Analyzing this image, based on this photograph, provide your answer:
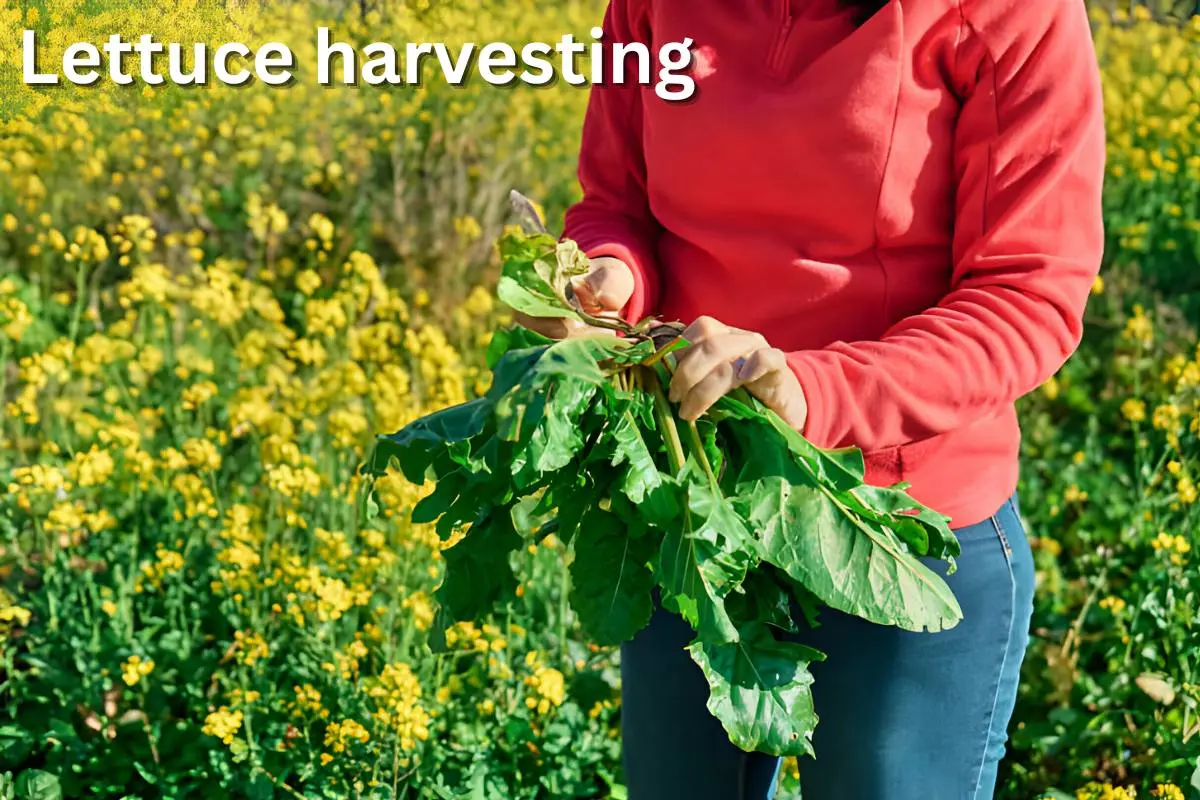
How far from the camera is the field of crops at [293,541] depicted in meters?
2.46

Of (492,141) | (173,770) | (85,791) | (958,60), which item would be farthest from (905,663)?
(492,141)

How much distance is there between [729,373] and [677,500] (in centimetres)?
13

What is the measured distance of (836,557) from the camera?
53.2 inches

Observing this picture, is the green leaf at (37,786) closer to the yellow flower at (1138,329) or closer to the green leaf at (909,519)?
the green leaf at (909,519)

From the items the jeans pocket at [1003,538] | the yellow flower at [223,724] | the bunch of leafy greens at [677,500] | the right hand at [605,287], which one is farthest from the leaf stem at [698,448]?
the yellow flower at [223,724]

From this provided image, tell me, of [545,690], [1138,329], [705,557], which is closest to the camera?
[705,557]

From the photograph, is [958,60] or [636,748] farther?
[636,748]

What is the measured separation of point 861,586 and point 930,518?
0.32ft

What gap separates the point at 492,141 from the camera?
15.4ft

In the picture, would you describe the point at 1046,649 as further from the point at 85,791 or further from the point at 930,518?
the point at 85,791

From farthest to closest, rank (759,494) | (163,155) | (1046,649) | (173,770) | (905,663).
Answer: (163,155) → (1046,649) → (173,770) → (905,663) → (759,494)

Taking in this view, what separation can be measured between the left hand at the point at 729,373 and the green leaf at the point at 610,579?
18cm

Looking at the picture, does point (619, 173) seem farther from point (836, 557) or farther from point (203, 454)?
point (203, 454)

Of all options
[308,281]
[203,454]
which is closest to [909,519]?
[203,454]
